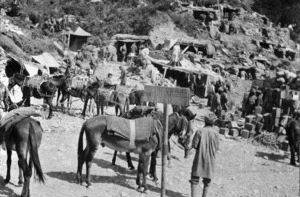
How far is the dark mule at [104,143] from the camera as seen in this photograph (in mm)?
8703

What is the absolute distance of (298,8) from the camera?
6250cm

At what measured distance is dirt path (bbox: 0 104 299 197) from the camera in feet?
28.6

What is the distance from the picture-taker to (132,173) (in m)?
10.3

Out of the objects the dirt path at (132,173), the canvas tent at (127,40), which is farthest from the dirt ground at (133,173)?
the canvas tent at (127,40)

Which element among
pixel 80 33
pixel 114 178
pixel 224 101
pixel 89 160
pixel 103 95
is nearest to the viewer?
pixel 89 160

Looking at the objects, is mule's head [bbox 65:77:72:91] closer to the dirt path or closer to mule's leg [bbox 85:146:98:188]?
the dirt path

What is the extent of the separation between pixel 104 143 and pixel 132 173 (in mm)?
1783

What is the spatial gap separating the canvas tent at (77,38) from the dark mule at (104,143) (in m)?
29.0

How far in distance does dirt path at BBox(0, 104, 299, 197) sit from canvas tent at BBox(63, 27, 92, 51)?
22720 mm

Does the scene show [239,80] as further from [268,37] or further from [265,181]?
[265,181]

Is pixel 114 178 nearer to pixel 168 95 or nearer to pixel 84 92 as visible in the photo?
pixel 168 95

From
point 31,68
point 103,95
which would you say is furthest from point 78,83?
point 31,68

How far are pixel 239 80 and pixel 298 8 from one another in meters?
35.6

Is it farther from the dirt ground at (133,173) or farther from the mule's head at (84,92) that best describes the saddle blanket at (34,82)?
the mule's head at (84,92)
